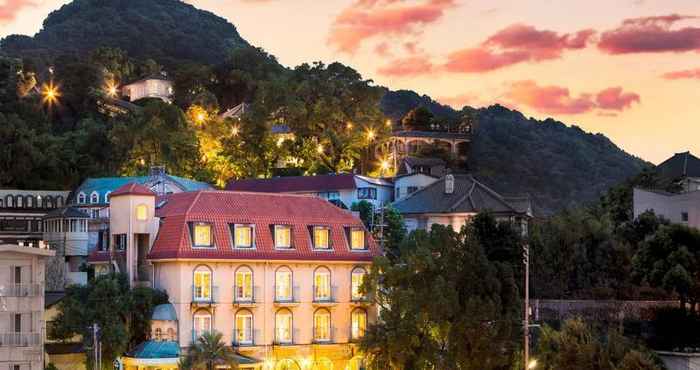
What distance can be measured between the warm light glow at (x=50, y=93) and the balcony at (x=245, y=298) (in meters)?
84.6

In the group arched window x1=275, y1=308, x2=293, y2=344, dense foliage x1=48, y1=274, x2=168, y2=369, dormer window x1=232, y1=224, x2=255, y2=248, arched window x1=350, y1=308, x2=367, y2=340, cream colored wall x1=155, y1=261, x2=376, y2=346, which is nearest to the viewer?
dense foliage x1=48, y1=274, x2=168, y2=369

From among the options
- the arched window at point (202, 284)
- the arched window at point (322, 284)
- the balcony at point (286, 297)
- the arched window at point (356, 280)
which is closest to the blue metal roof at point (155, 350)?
the arched window at point (202, 284)

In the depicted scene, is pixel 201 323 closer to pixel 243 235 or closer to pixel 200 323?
pixel 200 323

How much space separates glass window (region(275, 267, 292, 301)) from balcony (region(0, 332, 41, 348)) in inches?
573

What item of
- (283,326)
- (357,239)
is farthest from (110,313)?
(357,239)

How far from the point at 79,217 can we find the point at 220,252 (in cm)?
2591

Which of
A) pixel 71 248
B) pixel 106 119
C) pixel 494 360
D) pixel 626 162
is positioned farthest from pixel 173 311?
pixel 626 162

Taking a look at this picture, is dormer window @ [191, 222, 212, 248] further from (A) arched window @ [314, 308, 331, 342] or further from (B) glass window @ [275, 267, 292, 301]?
(A) arched window @ [314, 308, 331, 342]

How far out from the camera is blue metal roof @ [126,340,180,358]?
238 ft

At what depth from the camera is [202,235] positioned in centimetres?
7706

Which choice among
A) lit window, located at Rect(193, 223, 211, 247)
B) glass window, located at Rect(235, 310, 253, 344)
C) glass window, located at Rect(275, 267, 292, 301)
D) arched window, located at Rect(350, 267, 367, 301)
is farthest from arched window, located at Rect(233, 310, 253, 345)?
arched window, located at Rect(350, 267, 367, 301)

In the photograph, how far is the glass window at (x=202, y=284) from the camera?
3000 inches

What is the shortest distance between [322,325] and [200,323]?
866 centimetres

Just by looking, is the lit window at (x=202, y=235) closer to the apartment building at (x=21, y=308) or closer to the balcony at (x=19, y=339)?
the apartment building at (x=21, y=308)
